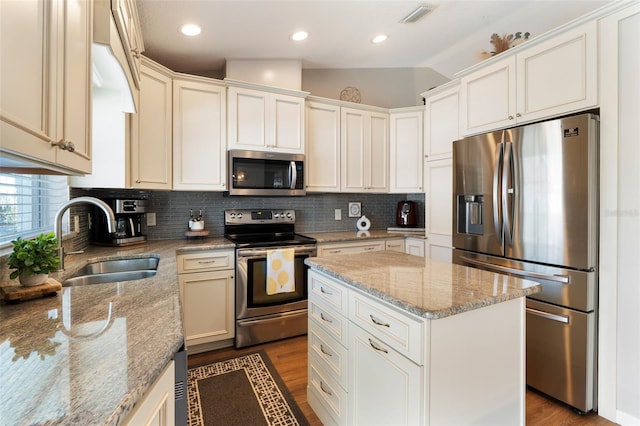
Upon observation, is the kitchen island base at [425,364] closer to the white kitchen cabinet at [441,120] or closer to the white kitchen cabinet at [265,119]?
the white kitchen cabinet at [265,119]

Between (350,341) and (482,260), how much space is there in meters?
1.45

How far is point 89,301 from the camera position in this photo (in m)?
1.14

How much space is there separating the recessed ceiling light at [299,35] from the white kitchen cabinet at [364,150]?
0.89 m

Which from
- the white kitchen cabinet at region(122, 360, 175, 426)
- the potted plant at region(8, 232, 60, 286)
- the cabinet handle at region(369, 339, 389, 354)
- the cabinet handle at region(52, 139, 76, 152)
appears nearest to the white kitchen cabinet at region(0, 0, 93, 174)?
the cabinet handle at region(52, 139, 76, 152)

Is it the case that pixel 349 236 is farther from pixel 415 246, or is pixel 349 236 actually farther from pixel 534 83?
pixel 534 83

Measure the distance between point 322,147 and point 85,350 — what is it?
2846 mm

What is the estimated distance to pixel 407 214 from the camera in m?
3.77

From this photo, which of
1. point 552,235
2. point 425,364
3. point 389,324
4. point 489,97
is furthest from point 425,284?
point 489,97

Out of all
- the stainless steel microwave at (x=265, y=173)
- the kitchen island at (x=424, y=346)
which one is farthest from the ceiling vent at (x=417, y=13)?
the kitchen island at (x=424, y=346)

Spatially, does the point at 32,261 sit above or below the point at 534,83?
below

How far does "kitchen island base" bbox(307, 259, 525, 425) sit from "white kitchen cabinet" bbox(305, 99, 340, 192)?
1.87 m

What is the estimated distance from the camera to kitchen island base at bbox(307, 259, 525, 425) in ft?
3.58

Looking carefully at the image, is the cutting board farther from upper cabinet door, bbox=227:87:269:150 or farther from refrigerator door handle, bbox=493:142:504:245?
refrigerator door handle, bbox=493:142:504:245

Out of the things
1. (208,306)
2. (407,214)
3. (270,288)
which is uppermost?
(407,214)
